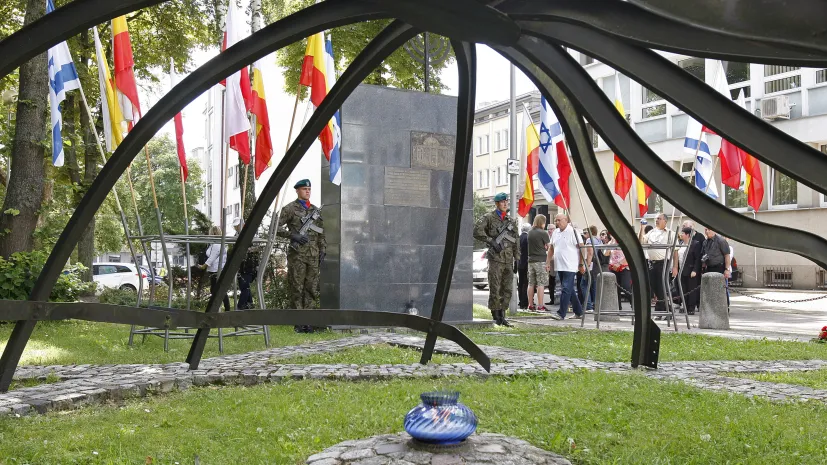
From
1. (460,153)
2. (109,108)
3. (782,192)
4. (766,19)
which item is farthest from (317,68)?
(782,192)

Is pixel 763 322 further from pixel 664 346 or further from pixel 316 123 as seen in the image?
pixel 316 123

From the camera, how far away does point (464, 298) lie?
12148 mm

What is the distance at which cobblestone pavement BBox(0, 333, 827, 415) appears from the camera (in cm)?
553

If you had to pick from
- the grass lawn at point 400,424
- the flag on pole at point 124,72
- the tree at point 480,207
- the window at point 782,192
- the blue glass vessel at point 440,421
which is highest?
the tree at point 480,207

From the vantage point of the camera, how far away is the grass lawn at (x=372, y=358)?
7.32m

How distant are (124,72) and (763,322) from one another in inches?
433

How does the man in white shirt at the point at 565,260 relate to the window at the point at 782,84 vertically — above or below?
below

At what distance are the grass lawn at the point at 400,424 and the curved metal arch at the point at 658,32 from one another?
2.22 meters

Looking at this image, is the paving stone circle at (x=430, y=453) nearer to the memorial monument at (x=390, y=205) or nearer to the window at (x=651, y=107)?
the memorial monument at (x=390, y=205)

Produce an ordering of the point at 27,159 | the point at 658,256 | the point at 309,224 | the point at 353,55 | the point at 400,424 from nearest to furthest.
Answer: the point at 400,424 < the point at 309,224 < the point at 27,159 < the point at 658,256 < the point at 353,55

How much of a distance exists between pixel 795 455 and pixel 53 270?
13.0 ft

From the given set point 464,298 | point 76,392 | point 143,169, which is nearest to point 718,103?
point 76,392

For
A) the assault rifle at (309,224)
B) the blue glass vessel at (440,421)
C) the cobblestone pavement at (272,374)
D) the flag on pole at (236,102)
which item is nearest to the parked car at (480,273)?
the assault rifle at (309,224)

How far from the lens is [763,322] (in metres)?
13.5
